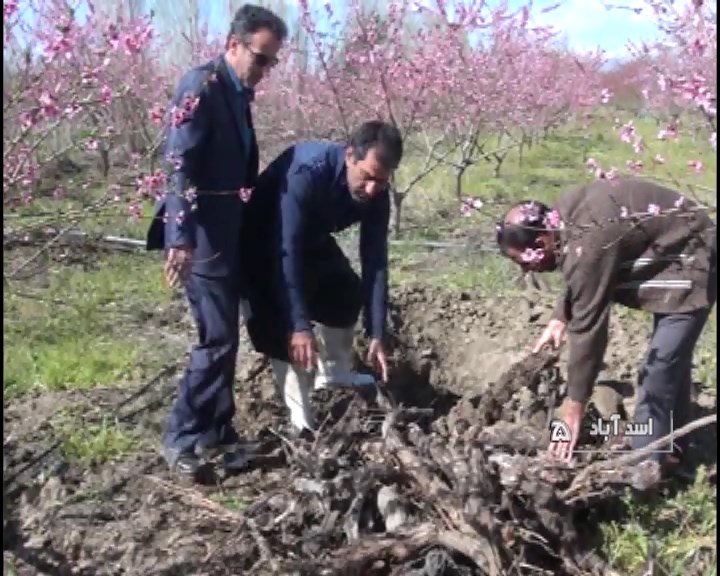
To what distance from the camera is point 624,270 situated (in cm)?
364

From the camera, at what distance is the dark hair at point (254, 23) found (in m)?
3.79

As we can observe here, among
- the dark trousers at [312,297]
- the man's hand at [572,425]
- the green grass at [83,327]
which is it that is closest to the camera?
the man's hand at [572,425]

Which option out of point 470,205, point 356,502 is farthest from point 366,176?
point 356,502

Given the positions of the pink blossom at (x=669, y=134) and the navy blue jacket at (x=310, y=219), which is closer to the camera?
the pink blossom at (x=669, y=134)

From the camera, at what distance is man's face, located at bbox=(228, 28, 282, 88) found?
3801 millimetres

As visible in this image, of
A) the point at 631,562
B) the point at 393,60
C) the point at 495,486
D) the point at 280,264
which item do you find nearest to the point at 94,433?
the point at 280,264

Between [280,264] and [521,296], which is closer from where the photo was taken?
[280,264]

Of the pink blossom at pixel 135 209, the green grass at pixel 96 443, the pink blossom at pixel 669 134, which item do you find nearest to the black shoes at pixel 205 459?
the green grass at pixel 96 443

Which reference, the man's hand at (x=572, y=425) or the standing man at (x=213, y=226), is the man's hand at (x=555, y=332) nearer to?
the man's hand at (x=572, y=425)

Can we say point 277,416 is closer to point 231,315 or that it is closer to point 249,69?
point 231,315

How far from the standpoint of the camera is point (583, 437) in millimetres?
3898

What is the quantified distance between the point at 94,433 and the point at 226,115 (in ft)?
4.63

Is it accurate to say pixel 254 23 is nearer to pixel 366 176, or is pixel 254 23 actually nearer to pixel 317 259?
pixel 366 176

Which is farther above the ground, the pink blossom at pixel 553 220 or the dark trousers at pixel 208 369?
the pink blossom at pixel 553 220
